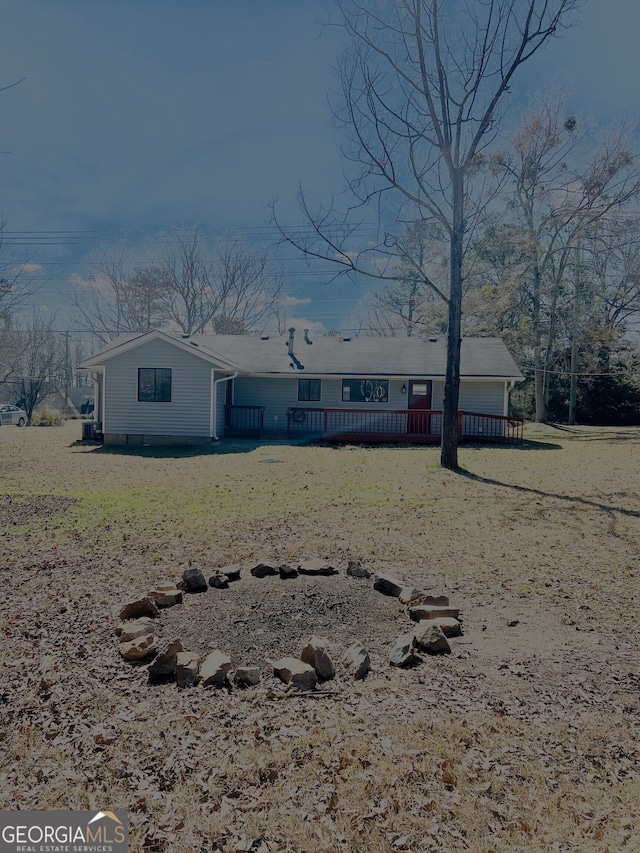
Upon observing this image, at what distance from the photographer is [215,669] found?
3047mm

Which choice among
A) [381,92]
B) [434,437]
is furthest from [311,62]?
[434,437]

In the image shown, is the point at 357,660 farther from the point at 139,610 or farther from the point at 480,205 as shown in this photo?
the point at 480,205

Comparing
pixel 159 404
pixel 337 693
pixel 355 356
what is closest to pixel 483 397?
pixel 355 356

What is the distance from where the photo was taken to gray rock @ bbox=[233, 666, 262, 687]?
9.93ft

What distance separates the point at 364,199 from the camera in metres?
12.3

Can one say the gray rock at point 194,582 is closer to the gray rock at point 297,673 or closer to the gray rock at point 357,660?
the gray rock at point 297,673

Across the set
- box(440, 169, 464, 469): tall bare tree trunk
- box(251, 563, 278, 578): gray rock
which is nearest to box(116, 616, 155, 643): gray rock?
box(251, 563, 278, 578): gray rock

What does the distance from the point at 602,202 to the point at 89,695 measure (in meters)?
27.3

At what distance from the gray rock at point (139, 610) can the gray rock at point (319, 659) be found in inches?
52.7

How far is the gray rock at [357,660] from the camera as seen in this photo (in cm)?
312

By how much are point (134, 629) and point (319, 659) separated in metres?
1.38

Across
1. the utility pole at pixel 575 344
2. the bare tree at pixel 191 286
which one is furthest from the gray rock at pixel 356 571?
the bare tree at pixel 191 286

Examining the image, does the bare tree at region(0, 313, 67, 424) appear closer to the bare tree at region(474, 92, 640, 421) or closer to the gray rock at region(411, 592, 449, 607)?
the bare tree at region(474, 92, 640, 421)

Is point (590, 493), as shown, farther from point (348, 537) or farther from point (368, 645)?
point (368, 645)
